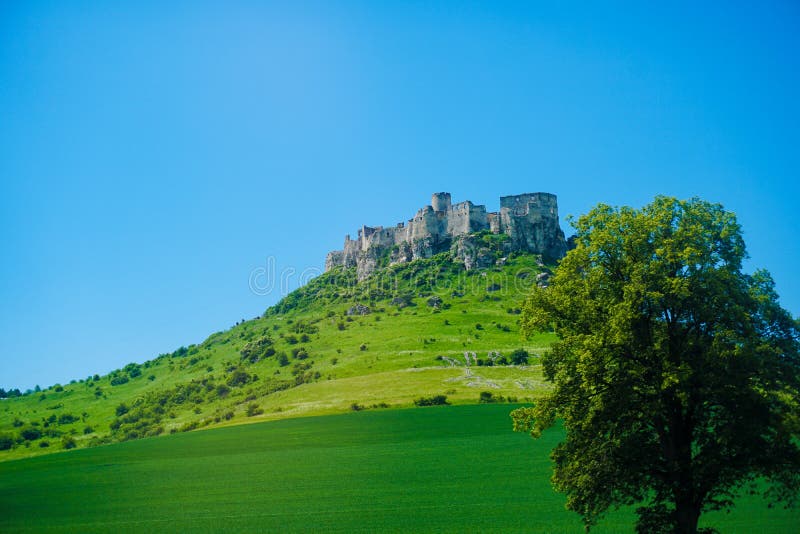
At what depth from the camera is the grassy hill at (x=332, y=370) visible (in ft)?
322

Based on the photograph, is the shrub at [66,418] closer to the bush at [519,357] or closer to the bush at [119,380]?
the bush at [119,380]

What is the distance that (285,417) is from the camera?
8812cm

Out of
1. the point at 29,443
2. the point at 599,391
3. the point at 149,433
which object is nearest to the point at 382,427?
the point at 599,391

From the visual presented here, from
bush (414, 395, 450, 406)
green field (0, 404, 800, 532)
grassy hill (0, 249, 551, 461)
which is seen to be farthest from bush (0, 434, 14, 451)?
bush (414, 395, 450, 406)

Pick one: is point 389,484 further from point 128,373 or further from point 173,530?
point 128,373

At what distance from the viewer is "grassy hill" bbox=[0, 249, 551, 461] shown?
98.1m

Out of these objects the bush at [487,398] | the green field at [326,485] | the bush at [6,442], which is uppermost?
the green field at [326,485]

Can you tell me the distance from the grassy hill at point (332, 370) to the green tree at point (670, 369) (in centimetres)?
4215

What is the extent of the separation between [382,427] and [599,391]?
151ft

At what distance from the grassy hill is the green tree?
1660 inches

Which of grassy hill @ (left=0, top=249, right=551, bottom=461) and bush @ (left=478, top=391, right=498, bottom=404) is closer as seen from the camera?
bush @ (left=478, top=391, right=498, bottom=404)

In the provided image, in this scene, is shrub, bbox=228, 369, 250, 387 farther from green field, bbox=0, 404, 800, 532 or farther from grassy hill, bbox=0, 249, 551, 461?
green field, bbox=0, 404, 800, 532

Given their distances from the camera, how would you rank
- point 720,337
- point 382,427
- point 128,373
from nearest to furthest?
point 720,337 < point 382,427 < point 128,373

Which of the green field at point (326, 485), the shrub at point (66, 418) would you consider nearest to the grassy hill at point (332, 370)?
the shrub at point (66, 418)
